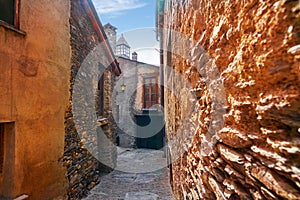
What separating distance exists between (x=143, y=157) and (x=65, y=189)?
5492mm

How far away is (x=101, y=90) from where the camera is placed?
5.81 metres

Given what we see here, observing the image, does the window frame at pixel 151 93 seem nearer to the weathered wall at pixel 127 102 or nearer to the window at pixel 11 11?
the weathered wall at pixel 127 102

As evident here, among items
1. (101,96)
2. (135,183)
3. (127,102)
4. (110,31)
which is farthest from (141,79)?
→ (135,183)

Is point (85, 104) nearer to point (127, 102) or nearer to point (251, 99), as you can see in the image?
point (251, 99)

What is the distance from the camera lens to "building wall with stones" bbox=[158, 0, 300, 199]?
1.77 feet

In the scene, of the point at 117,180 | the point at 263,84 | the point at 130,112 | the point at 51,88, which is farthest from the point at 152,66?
the point at 263,84

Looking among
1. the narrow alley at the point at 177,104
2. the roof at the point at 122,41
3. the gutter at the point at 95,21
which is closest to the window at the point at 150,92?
the narrow alley at the point at 177,104

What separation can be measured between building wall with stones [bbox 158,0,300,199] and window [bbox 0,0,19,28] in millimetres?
2601

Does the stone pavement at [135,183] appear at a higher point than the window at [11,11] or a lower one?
lower

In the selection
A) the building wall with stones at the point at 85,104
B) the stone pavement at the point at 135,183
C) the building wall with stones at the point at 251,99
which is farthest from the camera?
the stone pavement at the point at 135,183

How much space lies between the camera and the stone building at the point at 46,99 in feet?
7.64

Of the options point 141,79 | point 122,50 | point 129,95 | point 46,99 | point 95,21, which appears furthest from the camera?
point 122,50

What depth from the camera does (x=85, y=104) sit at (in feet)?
14.1

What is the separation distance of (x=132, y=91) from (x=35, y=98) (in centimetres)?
882
